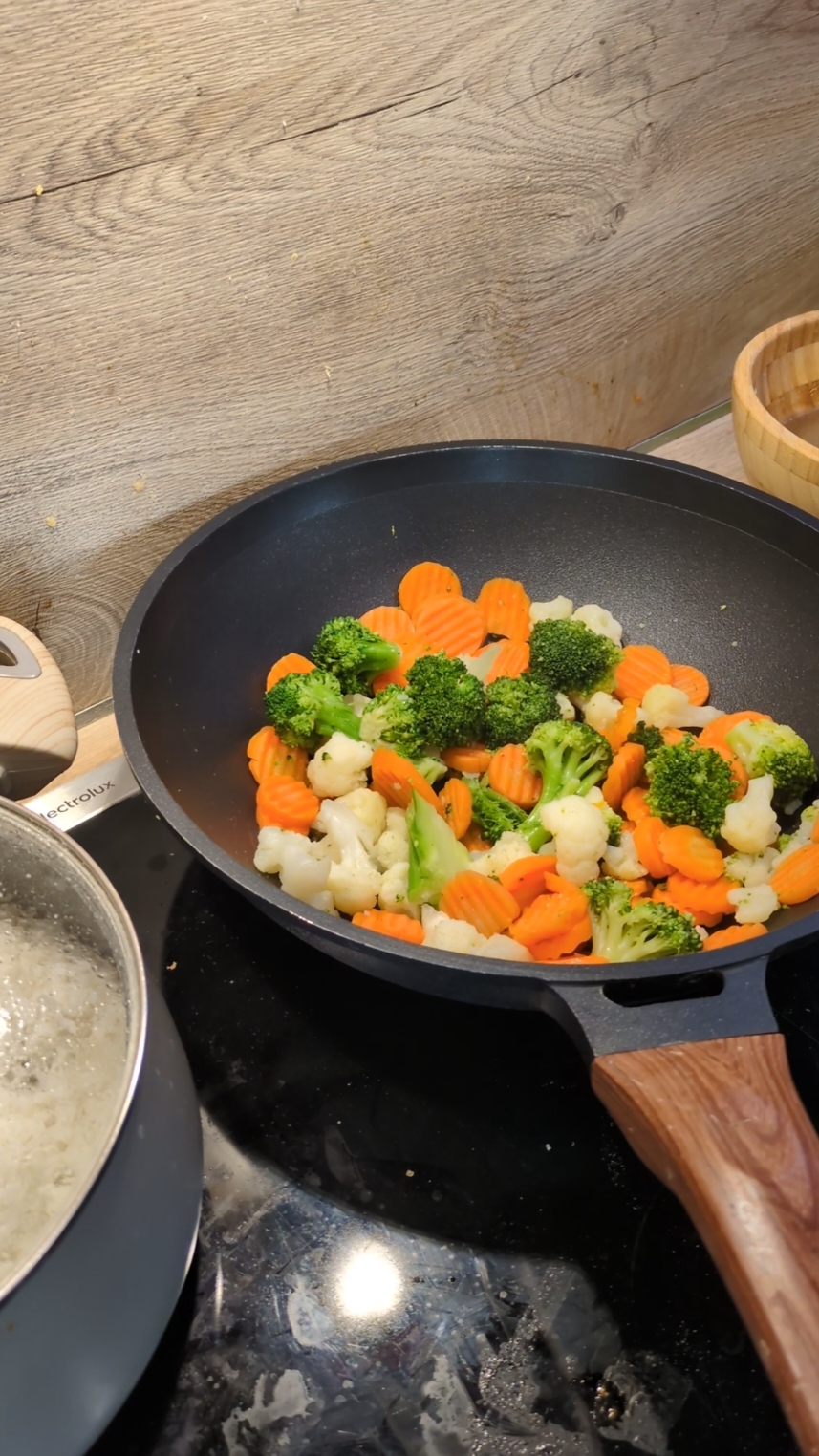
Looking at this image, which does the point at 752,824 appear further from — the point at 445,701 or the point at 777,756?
the point at 445,701

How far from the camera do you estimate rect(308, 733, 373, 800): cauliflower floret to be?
106 cm

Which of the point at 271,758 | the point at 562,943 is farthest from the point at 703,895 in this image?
the point at 271,758

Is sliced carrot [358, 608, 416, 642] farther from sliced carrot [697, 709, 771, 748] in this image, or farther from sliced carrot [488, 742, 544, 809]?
sliced carrot [697, 709, 771, 748]

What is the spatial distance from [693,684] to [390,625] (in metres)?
0.35

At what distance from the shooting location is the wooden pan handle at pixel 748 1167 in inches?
20.2

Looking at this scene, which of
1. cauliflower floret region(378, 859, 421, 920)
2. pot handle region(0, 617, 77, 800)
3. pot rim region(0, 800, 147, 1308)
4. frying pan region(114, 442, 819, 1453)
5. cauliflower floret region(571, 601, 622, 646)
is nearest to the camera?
pot rim region(0, 800, 147, 1308)

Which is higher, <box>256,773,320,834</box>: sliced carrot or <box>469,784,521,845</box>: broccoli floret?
<box>256,773,320,834</box>: sliced carrot

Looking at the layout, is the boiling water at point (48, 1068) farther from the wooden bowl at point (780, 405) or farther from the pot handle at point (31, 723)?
the wooden bowl at point (780, 405)

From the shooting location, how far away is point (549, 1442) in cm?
69

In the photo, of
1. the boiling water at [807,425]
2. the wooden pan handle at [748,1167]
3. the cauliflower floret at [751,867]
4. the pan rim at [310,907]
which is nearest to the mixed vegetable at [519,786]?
the cauliflower floret at [751,867]

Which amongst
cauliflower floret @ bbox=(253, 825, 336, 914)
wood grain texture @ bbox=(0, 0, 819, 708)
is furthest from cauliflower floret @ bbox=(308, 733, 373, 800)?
wood grain texture @ bbox=(0, 0, 819, 708)

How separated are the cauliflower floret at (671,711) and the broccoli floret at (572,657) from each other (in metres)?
0.06

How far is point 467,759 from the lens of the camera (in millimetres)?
1143

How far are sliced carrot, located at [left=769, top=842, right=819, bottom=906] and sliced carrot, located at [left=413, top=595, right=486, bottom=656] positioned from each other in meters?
0.44
